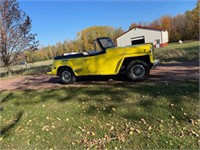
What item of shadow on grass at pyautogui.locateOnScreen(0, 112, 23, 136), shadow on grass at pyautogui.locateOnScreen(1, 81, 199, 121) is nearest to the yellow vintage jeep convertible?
shadow on grass at pyautogui.locateOnScreen(1, 81, 199, 121)

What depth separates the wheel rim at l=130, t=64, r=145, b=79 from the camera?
23.6 ft

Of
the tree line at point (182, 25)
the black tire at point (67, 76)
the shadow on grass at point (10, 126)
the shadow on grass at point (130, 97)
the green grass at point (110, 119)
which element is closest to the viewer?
the green grass at point (110, 119)

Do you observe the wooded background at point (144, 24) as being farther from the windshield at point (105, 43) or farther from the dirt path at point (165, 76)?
the windshield at point (105, 43)

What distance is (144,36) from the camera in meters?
50.5

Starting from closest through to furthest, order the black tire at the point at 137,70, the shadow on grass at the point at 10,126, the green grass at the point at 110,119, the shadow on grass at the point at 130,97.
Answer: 1. the green grass at the point at 110,119
2. the shadow on grass at the point at 130,97
3. the shadow on grass at the point at 10,126
4. the black tire at the point at 137,70

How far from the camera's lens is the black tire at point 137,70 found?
7.15m

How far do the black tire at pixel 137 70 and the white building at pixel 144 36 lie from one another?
4272 cm

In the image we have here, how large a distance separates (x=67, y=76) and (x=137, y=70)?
2.92 meters

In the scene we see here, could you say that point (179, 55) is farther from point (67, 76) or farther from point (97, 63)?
point (67, 76)

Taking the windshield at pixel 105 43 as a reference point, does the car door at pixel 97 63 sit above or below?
below

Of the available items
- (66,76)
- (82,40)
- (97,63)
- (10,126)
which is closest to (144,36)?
(82,40)

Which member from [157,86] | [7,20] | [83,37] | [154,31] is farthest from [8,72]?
[83,37]

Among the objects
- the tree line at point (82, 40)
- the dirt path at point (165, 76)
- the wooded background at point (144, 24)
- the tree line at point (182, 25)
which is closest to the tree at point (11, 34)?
the dirt path at point (165, 76)

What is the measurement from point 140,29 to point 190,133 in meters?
49.1
